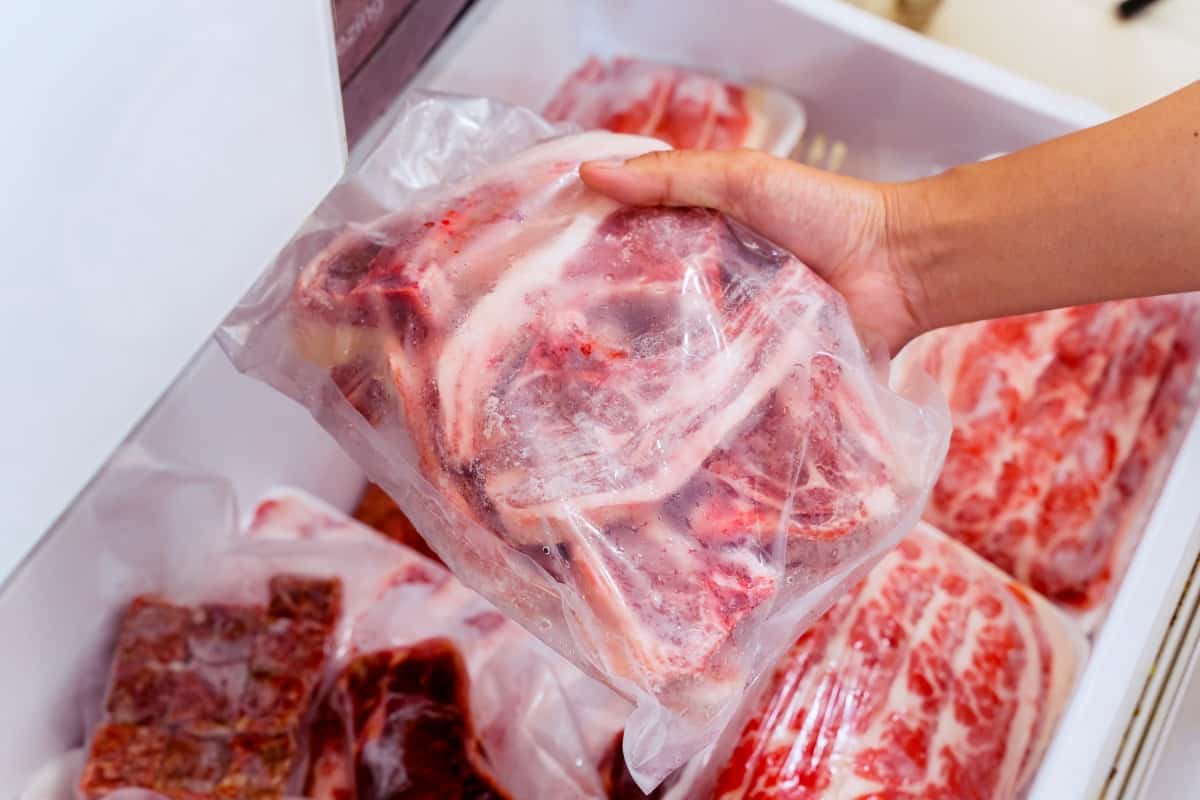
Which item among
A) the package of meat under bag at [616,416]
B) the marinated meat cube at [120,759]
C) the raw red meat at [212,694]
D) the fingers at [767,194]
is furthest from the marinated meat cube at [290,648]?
the fingers at [767,194]

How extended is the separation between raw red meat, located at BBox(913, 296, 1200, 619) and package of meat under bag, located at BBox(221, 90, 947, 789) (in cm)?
39

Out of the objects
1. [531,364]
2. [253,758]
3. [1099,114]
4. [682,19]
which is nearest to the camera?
[531,364]

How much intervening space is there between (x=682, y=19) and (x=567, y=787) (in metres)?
0.92

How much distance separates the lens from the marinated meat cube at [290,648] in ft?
3.13

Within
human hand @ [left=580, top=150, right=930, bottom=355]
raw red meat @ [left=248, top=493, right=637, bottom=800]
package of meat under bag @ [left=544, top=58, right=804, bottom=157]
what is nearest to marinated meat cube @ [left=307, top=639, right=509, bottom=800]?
raw red meat @ [left=248, top=493, right=637, bottom=800]

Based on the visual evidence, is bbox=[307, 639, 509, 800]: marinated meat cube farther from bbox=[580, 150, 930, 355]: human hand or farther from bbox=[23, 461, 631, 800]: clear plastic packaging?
bbox=[580, 150, 930, 355]: human hand

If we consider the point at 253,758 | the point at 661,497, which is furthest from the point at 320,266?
the point at 253,758

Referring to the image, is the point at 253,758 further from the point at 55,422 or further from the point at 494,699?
the point at 55,422

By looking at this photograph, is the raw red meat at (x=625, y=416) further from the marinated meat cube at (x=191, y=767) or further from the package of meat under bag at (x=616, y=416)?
the marinated meat cube at (x=191, y=767)

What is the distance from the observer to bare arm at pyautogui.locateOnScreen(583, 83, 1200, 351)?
713 mm

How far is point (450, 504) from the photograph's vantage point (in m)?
0.65

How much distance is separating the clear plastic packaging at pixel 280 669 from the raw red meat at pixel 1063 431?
437 mm

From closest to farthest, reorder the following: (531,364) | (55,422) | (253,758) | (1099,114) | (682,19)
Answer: (55,422) < (531,364) < (253,758) < (1099,114) < (682,19)

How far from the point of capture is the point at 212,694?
94 centimetres
